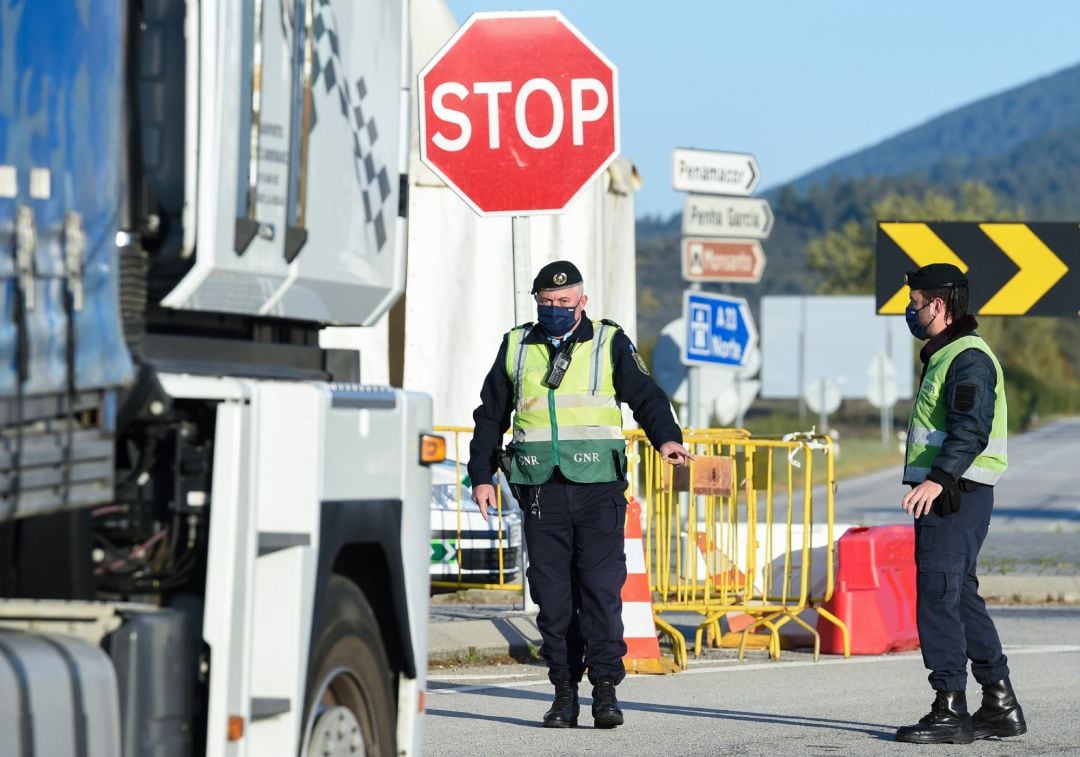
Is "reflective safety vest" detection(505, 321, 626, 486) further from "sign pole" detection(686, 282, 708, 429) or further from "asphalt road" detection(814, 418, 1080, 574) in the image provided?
"sign pole" detection(686, 282, 708, 429)

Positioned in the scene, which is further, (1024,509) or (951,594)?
(1024,509)

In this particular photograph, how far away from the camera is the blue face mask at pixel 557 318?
864 cm

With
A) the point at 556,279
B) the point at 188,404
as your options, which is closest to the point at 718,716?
the point at 556,279

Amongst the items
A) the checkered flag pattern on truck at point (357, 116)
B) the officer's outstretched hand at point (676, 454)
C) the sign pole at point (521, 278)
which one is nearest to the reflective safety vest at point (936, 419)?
the officer's outstretched hand at point (676, 454)

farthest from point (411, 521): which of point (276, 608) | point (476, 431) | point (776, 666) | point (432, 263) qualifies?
point (432, 263)

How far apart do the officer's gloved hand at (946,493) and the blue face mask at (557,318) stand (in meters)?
1.52

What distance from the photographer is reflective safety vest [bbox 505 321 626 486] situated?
8703 mm

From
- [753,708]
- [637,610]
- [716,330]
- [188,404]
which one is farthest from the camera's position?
[716,330]

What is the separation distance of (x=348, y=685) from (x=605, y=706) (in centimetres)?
345

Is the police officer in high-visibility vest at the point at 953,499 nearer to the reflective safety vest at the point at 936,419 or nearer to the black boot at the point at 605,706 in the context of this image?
the reflective safety vest at the point at 936,419

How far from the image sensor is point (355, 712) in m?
5.44

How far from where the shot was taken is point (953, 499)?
8430 millimetres

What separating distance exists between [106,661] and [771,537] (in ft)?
25.2

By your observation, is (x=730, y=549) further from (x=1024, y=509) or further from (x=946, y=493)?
(x=1024, y=509)
